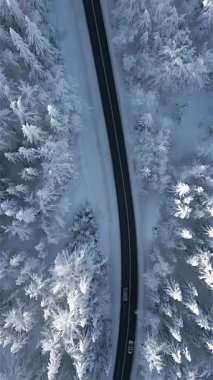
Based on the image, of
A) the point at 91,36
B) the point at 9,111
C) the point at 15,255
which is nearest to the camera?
the point at 9,111

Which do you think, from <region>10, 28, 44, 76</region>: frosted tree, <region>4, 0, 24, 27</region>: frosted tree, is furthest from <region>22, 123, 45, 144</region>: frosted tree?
<region>4, 0, 24, 27</region>: frosted tree

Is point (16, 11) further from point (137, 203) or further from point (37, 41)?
point (137, 203)

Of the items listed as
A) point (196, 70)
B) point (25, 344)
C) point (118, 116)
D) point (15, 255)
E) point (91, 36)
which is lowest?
point (25, 344)

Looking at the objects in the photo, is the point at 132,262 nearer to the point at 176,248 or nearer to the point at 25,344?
the point at 176,248

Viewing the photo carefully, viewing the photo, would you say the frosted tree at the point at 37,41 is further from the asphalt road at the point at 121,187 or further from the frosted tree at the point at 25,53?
the asphalt road at the point at 121,187

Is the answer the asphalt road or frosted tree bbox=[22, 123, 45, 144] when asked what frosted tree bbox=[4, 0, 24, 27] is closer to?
the asphalt road

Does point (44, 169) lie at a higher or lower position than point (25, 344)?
higher

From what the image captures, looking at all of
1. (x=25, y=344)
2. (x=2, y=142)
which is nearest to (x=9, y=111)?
(x=2, y=142)

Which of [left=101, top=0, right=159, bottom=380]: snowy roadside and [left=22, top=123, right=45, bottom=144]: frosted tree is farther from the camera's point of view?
[left=101, top=0, right=159, bottom=380]: snowy roadside
